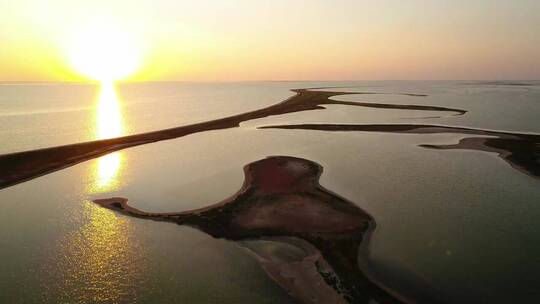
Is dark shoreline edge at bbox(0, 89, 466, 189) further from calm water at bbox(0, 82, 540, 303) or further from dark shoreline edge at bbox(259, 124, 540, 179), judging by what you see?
dark shoreline edge at bbox(259, 124, 540, 179)

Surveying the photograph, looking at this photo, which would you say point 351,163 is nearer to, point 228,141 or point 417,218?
point 417,218

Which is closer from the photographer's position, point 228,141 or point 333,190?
point 333,190

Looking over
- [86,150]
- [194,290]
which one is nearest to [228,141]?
[86,150]

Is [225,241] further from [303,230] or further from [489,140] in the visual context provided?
[489,140]

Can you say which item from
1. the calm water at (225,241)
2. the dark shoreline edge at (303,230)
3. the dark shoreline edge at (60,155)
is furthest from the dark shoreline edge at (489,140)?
the dark shoreline edge at (303,230)

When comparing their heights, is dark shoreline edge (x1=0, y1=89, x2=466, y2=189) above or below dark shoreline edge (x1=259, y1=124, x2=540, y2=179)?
below

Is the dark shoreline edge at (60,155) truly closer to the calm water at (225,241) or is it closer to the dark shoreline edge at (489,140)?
the calm water at (225,241)

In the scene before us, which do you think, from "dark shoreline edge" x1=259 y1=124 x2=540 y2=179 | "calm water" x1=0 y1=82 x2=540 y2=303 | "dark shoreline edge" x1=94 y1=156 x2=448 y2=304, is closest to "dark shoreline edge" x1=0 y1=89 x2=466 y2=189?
"calm water" x1=0 y1=82 x2=540 y2=303

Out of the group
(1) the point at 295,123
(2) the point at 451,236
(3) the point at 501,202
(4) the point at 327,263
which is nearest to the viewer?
(4) the point at 327,263
